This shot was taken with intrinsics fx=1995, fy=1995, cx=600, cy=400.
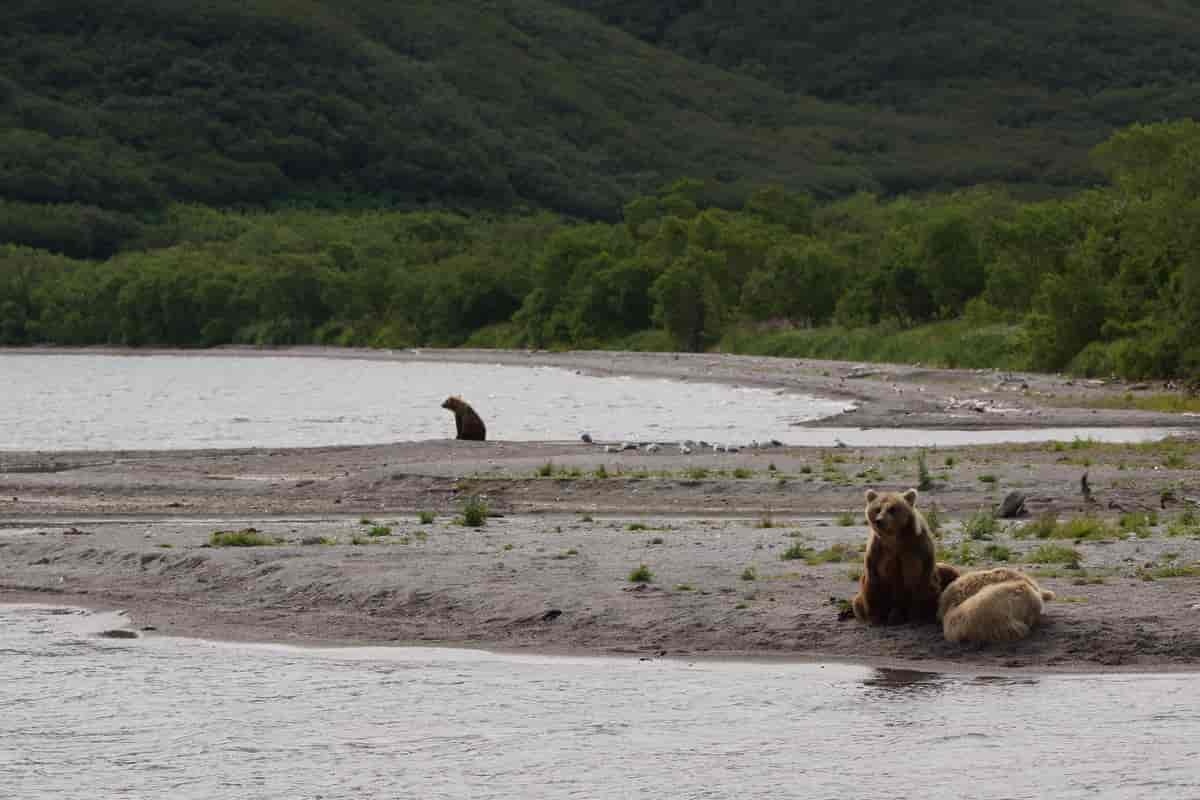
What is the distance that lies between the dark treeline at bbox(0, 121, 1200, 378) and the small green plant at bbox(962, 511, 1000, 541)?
3122 cm

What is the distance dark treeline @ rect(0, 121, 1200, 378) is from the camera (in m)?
61.8

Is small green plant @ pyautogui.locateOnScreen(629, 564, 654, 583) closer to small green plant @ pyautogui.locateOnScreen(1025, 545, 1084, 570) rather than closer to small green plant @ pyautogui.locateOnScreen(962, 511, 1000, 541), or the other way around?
small green plant @ pyautogui.locateOnScreen(1025, 545, 1084, 570)

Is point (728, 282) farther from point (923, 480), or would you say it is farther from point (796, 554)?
point (796, 554)

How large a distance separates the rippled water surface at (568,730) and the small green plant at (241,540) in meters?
5.74

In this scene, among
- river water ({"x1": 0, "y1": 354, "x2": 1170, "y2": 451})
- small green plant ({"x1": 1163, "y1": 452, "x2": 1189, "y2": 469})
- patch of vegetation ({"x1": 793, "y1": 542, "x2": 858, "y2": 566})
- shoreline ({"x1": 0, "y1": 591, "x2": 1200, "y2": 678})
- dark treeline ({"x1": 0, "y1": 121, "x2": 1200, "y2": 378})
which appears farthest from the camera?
dark treeline ({"x1": 0, "y1": 121, "x2": 1200, "y2": 378})

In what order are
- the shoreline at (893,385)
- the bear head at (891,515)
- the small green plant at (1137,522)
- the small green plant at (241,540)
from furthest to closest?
the shoreline at (893,385)
the small green plant at (241,540)
the small green plant at (1137,522)
the bear head at (891,515)

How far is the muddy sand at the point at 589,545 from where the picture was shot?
18656 mm

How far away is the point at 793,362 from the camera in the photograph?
3265 inches

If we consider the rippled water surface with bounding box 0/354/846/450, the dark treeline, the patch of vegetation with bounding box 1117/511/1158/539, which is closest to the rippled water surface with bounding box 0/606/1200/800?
the patch of vegetation with bounding box 1117/511/1158/539

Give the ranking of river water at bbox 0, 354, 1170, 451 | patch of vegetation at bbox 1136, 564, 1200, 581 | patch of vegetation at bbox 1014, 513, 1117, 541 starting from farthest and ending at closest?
1. river water at bbox 0, 354, 1170, 451
2. patch of vegetation at bbox 1014, 513, 1117, 541
3. patch of vegetation at bbox 1136, 564, 1200, 581

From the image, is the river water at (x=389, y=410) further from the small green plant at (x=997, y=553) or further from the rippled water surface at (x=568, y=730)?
the rippled water surface at (x=568, y=730)

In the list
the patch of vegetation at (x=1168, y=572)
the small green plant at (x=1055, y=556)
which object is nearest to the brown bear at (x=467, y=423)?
the small green plant at (x=1055, y=556)

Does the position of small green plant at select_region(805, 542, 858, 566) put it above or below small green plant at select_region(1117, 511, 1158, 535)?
below

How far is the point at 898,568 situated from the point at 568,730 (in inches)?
130
